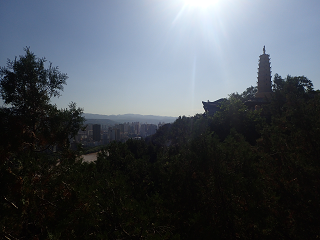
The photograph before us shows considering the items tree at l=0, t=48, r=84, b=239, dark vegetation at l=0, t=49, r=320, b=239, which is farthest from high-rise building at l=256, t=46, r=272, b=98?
tree at l=0, t=48, r=84, b=239

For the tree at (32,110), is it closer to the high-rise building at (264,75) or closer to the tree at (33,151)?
the tree at (33,151)

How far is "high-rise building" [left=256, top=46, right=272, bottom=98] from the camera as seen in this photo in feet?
89.2

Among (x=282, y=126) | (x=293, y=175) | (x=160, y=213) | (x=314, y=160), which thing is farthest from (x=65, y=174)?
(x=282, y=126)

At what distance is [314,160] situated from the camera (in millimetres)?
3381

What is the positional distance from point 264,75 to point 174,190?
2858cm

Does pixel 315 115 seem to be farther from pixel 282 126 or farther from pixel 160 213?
pixel 160 213

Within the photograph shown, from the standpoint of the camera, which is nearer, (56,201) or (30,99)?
(56,201)

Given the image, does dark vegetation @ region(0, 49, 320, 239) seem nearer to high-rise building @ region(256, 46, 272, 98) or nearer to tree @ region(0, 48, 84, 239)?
tree @ region(0, 48, 84, 239)

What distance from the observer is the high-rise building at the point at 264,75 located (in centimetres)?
2719

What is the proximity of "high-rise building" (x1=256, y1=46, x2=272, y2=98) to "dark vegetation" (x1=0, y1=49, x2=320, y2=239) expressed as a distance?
26.0m

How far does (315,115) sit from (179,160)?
3005 millimetres

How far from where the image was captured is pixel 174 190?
176 inches

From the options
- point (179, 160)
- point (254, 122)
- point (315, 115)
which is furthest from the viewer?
point (254, 122)

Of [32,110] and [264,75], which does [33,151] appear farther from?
[264,75]
